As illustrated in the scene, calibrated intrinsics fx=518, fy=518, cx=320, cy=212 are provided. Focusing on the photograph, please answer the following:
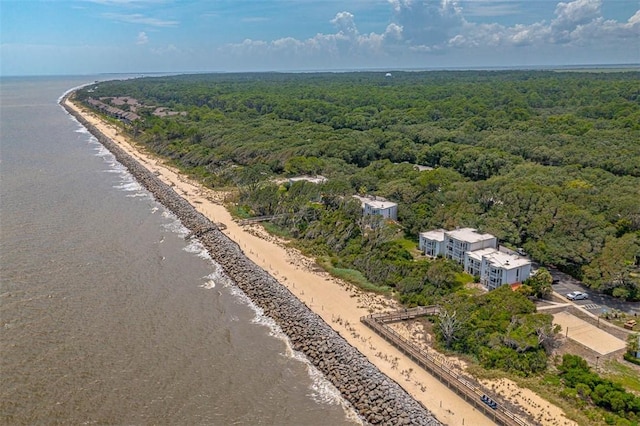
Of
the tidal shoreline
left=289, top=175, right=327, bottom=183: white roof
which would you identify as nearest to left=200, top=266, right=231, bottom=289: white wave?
the tidal shoreline

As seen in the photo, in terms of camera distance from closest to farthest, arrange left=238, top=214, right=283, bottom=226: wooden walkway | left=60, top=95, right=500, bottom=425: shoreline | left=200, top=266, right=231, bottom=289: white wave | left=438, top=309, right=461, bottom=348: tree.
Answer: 1. left=60, top=95, right=500, bottom=425: shoreline
2. left=438, top=309, right=461, bottom=348: tree
3. left=200, top=266, right=231, bottom=289: white wave
4. left=238, top=214, right=283, bottom=226: wooden walkway

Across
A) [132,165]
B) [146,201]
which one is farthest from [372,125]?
[146,201]

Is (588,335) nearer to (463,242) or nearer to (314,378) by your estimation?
(463,242)

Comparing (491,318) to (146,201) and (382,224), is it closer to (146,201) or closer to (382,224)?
(382,224)

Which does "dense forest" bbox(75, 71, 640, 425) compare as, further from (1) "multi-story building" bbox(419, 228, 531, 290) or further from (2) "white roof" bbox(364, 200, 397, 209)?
(2) "white roof" bbox(364, 200, 397, 209)

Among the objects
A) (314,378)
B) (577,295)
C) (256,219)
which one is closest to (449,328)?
(314,378)
